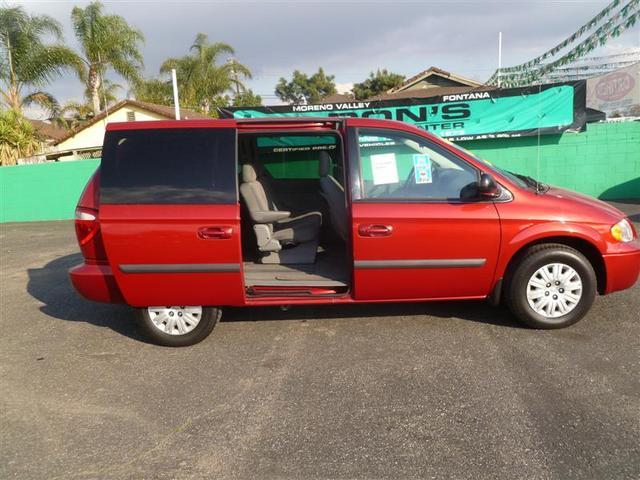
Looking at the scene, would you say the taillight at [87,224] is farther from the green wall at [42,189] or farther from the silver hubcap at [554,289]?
the green wall at [42,189]

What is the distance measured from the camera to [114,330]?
459 cm

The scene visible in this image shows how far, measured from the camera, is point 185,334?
13.3 feet

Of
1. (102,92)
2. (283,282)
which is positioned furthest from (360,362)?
(102,92)

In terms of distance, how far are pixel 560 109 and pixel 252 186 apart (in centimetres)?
883

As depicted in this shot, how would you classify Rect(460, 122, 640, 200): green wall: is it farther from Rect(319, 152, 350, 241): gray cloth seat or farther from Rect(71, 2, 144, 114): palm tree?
Rect(71, 2, 144, 114): palm tree

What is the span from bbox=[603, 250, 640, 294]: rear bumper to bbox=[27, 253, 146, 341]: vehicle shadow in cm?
403

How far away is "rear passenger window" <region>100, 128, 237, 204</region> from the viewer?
3740mm

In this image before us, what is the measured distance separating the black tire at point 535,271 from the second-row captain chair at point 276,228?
187 centimetres

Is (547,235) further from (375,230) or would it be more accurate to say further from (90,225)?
(90,225)

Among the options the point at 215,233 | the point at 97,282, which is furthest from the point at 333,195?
the point at 97,282

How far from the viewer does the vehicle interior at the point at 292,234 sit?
411 cm

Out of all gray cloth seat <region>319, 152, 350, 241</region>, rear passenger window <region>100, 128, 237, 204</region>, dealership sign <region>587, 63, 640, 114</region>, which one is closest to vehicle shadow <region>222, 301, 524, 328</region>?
gray cloth seat <region>319, 152, 350, 241</region>

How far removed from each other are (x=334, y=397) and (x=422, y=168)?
2013 mm

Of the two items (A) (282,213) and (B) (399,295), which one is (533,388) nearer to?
(B) (399,295)
